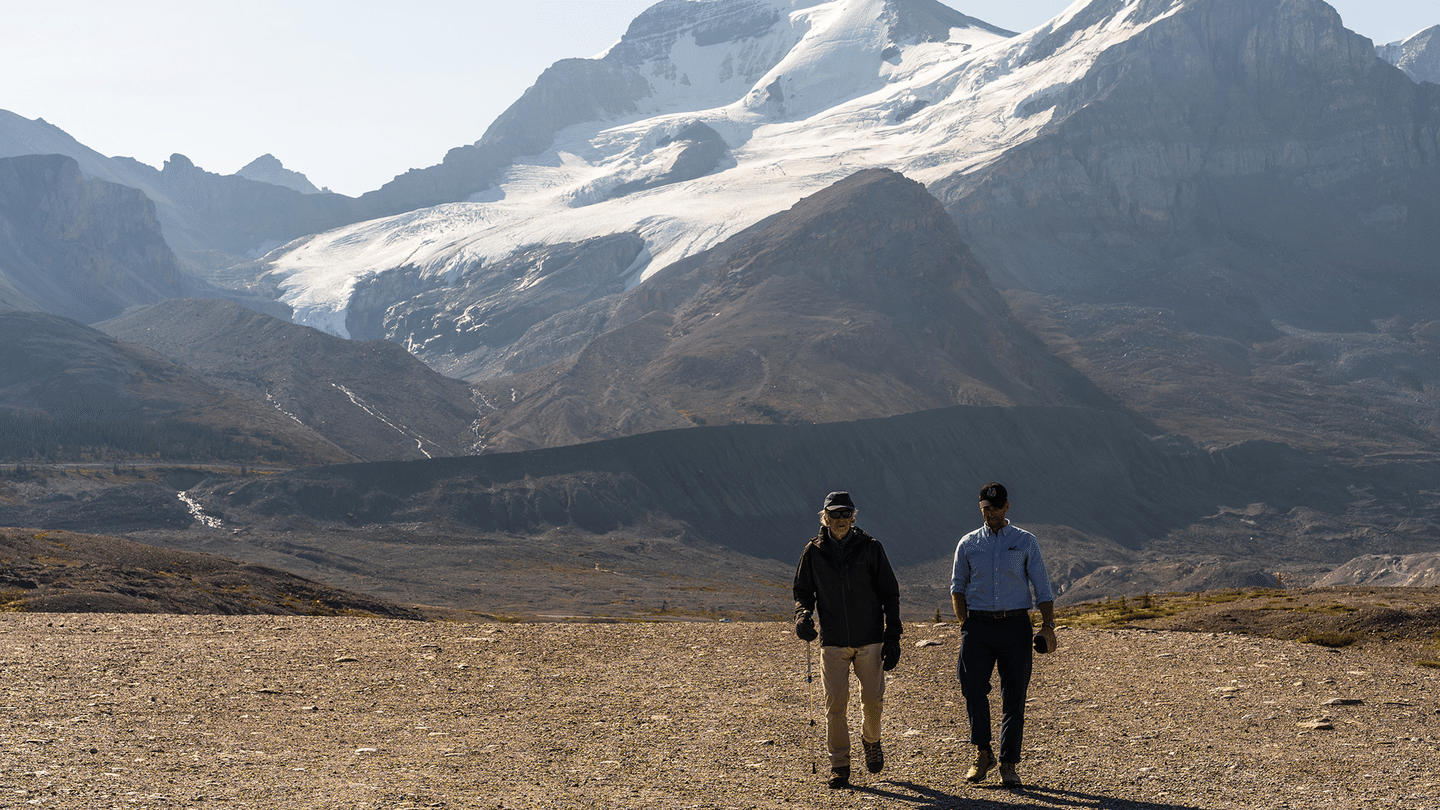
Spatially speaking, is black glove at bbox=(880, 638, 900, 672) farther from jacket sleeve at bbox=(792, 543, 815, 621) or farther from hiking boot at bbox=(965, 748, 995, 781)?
hiking boot at bbox=(965, 748, 995, 781)

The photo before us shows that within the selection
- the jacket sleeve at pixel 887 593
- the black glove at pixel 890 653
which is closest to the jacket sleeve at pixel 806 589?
the jacket sleeve at pixel 887 593

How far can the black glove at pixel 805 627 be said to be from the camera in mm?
11086

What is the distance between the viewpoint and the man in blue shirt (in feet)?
36.6

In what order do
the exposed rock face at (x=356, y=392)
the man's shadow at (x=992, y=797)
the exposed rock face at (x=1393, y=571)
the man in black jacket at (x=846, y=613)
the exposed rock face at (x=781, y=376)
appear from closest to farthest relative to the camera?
the man's shadow at (x=992, y=797) → the man in black jacket at (x=846, y=613) → the exposed rock face at (x=1393, y=571) → the exposed rock face at (x=781, y=376) → the exposed rock face at (x=356, y=392)

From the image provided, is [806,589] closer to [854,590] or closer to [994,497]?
[854,590]

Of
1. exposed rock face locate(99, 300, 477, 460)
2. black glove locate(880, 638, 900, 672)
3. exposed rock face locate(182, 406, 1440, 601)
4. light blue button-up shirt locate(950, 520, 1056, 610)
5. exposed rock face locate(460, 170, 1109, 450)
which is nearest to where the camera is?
black glove locate(880, 638, 900, 672)

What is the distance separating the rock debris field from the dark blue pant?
0.53m

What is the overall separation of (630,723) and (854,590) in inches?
157

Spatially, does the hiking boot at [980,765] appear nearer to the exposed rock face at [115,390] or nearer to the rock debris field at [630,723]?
the rock debris field at [630,723]

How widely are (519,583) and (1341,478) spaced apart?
394 ft

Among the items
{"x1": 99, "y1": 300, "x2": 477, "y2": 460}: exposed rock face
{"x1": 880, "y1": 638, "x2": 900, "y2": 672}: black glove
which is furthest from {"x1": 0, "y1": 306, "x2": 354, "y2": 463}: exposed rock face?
{"x1": 880, "y1": 638, "x2": 900, "y2": 672}: black glove

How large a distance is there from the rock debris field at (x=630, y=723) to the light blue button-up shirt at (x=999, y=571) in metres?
1.69

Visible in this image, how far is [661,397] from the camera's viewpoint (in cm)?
16725

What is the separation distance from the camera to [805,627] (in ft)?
36.7
